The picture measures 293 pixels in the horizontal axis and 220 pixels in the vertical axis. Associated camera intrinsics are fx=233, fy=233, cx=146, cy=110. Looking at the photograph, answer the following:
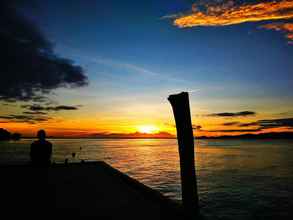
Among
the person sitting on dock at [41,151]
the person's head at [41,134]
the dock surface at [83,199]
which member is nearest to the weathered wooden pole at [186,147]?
the dock surface at [83,199]

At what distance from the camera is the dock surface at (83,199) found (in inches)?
218

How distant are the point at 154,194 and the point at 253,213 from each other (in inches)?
407

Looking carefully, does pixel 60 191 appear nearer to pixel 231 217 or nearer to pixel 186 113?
pixel 186 113

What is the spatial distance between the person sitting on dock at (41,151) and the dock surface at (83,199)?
179cm

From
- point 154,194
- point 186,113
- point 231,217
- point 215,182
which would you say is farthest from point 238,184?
point 186,113

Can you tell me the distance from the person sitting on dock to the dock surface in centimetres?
179

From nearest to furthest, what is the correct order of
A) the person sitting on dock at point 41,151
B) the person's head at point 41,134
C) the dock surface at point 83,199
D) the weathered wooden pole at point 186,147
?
the dock surface at point 83,199
the weathered wooden pole at point 186,147
the person's head at point 41,134
the person sitting on dock at point 41,151

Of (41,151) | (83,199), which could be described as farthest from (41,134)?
(83,199)

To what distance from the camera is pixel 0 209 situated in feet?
18.9

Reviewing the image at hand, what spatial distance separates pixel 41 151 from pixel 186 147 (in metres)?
8.49

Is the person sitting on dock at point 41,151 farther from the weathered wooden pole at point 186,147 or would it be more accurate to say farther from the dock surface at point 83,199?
the weathered wooden pole at point 186,147

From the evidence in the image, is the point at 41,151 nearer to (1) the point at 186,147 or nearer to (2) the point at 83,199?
(2) the point at 83,199

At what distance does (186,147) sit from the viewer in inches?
231

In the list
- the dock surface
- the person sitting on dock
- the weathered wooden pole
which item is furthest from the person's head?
the weathered wooden pole
